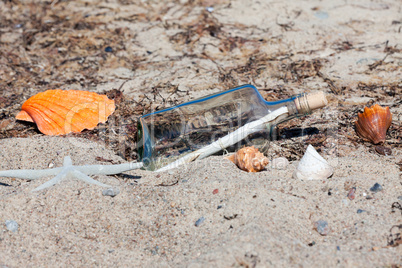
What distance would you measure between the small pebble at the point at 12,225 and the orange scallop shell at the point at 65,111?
3.46ft

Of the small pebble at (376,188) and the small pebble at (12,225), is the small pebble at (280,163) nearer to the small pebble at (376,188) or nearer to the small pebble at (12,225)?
the small pebble at (376,188)

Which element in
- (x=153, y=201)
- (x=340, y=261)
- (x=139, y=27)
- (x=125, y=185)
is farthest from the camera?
(x=139, y=27)

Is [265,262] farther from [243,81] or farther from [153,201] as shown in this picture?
[243,81]

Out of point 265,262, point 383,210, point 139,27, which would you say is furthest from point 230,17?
point 265,262

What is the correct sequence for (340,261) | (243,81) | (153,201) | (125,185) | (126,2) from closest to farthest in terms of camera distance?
(340,261) < (153,201) < (125,185) < (243,81) < (126,2)

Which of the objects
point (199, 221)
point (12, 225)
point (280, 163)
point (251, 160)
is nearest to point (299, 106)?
point (280, 163)

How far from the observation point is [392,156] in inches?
103

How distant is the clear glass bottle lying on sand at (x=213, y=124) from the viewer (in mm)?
2648

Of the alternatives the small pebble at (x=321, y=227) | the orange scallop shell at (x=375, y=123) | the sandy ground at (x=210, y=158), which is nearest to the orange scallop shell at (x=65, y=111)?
the sandy ground at (x=210, y=158)

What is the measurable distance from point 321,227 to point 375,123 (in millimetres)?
1154

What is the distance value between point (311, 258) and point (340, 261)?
13cm

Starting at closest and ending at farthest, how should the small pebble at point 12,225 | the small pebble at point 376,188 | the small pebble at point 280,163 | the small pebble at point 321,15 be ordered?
the small pebble at point 12,225 → the small pebble at point 376,188 → the small pebble at point 280,163 → the small pebble at point 321,15

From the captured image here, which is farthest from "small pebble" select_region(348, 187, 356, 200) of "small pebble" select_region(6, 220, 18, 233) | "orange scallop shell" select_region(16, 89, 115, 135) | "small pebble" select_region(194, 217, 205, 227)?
"orange scallop shell" select_region(16, 89, 115, 135)

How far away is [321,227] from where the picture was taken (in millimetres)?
1974
